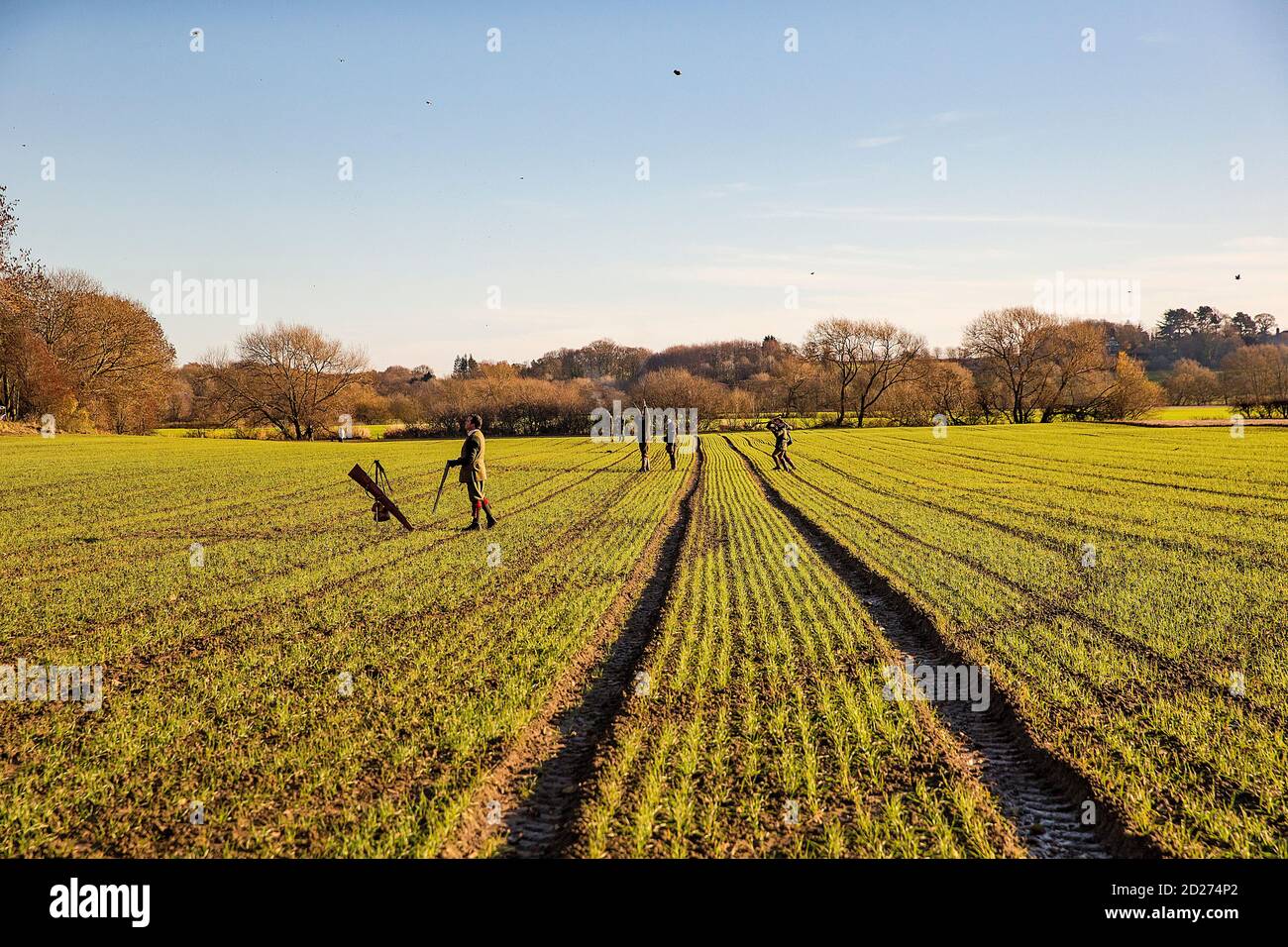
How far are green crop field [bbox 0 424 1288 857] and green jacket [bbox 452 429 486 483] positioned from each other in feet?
4.53

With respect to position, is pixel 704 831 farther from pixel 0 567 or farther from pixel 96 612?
pixel 0 567

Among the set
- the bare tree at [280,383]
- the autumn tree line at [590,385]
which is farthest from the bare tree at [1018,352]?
the bare tree at [280,383]

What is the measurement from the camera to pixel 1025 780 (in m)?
5.03

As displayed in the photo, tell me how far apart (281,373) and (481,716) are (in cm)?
7835

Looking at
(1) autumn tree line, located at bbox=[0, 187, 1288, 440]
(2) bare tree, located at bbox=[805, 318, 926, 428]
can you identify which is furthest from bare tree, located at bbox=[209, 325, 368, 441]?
(2) bare tree, located at bbox=[805, 318, 926, 428]

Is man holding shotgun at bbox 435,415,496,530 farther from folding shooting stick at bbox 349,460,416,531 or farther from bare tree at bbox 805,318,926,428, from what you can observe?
bare tree at bbox 805,318,926,428

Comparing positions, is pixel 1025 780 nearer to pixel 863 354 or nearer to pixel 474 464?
pixel 474 464

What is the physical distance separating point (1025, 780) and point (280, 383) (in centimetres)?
8087

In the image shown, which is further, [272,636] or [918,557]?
[918,557]

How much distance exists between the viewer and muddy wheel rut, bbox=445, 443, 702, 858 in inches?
167

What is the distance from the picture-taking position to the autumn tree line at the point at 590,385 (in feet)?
179

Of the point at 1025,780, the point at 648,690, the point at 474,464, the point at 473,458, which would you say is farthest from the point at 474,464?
the point at 1025,780
